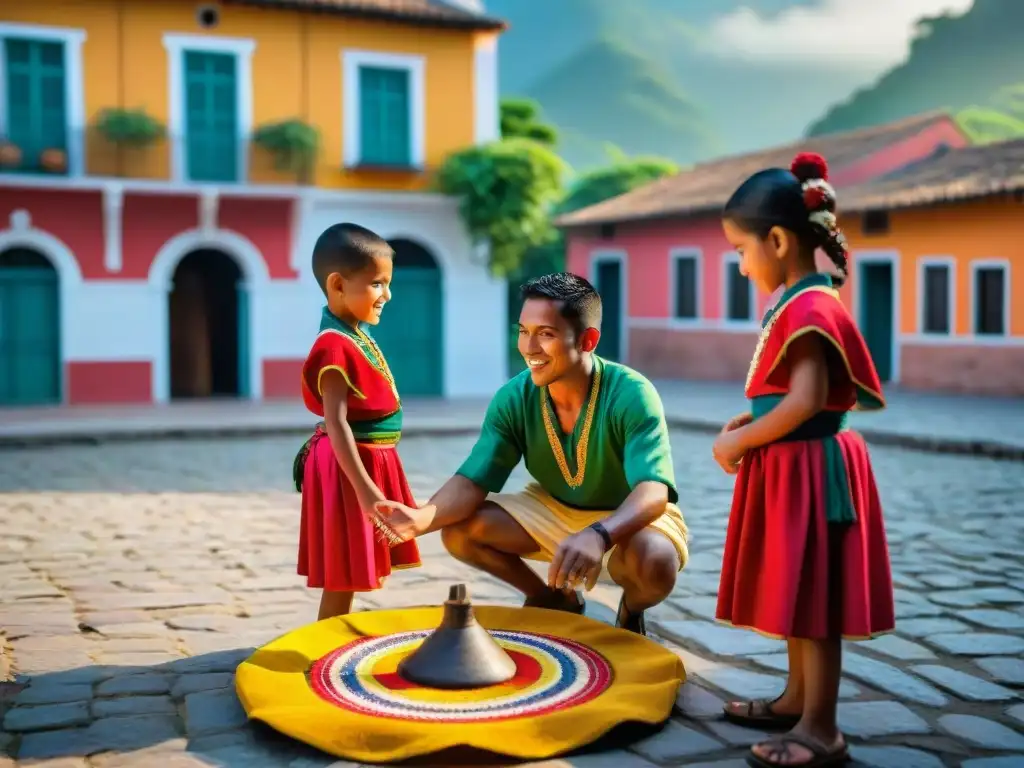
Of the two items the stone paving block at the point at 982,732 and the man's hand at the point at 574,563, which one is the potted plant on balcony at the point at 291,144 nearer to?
the man's hand at the point at 574,563

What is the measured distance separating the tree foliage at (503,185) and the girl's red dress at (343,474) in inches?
649

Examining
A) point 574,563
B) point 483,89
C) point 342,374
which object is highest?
point 483,89

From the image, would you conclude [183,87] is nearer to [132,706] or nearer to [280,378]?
[280,378]

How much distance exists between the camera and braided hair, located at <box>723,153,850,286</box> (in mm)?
3646

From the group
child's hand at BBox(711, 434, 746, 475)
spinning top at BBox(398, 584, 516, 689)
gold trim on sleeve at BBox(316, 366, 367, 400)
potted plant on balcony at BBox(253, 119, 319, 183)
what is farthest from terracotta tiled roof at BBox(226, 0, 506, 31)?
child's hand at BBox(711, 434, 746, 475)

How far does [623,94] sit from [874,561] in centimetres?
13827

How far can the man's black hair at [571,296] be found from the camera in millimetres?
4422

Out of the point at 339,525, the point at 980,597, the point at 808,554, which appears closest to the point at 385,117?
the point at 980,597

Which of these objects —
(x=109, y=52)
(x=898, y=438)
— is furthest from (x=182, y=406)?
(x=898, y=438)

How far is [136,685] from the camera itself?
4371mm

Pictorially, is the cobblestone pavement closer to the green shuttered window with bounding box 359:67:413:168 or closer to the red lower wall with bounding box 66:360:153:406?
the red lower wall with bounding box 66:360:153:406

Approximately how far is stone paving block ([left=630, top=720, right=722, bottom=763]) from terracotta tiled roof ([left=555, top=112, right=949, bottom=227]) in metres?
20.5

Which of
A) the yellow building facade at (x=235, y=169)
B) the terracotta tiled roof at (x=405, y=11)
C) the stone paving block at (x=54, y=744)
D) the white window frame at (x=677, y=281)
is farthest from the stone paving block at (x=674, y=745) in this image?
the white window frame at (x=677, y=281)

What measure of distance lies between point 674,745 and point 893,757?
2.08 ft
